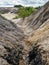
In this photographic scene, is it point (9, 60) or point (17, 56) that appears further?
point (17, 56)

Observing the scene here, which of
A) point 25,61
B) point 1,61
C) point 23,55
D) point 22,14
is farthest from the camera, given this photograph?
point 22,14

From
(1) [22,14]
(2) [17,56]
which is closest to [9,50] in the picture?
(2) [17,56]

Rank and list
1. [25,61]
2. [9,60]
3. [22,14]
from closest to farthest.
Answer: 1. [9,60]
2. [25,61]
3. [22,14]

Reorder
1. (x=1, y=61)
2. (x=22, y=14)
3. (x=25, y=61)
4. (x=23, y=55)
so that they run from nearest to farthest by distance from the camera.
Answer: (x=1, y=61), (x=25, y=61), (x=23, y=55), (x=22, y=14)

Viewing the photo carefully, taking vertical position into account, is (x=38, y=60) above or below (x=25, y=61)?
above

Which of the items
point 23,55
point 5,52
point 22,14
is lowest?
point 22,14

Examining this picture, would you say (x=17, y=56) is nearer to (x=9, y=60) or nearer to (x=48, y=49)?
(x=9, y=60)

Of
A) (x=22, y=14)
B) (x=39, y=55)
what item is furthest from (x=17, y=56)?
(x=22, y=14)

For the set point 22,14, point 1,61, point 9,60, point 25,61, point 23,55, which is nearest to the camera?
point 1,61

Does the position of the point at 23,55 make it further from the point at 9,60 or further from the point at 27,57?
the point at 9,60
